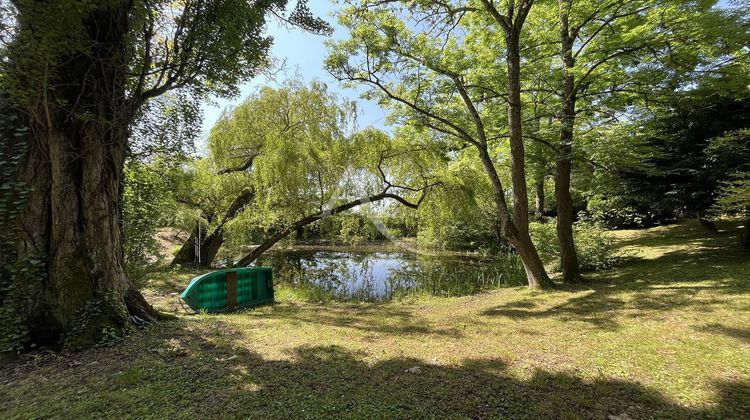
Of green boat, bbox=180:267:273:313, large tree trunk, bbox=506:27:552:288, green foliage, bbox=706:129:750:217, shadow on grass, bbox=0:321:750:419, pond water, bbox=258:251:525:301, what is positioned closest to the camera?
shadow on grass, bbox=0:321:750:419

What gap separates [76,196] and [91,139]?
60cm

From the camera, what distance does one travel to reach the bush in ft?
25.9

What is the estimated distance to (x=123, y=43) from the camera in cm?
332

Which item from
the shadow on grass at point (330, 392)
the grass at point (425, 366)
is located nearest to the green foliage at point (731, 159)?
the grass at point (425, 366)

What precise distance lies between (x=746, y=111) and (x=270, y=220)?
11511mm

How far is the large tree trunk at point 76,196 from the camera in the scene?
123 inches

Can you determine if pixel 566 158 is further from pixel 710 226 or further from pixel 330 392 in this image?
pixel 710 226

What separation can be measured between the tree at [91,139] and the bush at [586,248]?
8318 millimetres

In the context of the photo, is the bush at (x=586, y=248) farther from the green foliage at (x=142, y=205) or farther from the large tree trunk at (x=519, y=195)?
the green foliage at (x=142, y=205)

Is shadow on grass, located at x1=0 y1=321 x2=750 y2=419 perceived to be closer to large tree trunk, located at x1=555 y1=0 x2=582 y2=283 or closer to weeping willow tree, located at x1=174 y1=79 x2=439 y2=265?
large tree trunk, located at x1=555 y1=0 x2=582 y2=283

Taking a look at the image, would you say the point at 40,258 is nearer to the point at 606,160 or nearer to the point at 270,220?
the point at 270,220

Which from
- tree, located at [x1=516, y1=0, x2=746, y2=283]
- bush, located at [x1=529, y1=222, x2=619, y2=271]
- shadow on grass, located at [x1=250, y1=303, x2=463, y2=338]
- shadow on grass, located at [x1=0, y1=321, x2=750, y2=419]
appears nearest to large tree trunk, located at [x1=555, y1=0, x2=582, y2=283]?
tree, located at [x1=516, y1=0, x2=746, y2=283]

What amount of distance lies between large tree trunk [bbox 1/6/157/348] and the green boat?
1527mm

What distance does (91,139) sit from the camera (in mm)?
3354
